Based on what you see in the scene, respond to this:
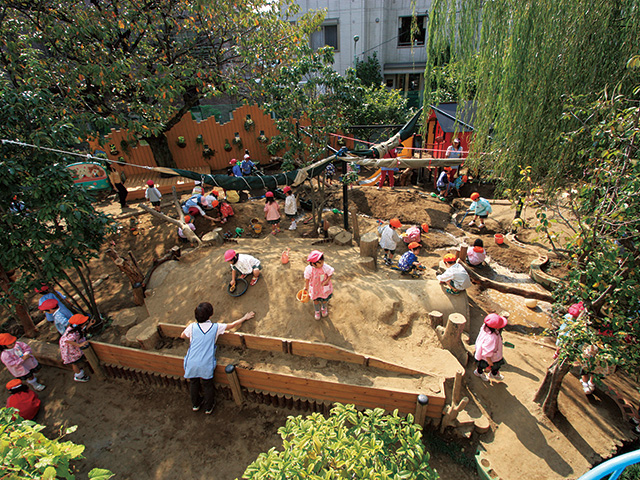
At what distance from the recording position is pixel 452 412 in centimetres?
430

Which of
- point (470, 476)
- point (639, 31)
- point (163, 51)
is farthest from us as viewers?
point (163, 51)

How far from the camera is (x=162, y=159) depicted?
1403cm

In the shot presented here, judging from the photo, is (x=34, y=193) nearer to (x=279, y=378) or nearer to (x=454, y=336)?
(x=279, y=378)

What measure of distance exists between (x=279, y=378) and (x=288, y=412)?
688 mm

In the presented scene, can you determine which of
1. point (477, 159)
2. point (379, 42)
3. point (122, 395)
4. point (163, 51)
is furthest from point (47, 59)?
point (379, 42)

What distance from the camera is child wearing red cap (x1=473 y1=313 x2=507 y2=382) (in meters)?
4.86

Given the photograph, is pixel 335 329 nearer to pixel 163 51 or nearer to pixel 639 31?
pixel 639 31

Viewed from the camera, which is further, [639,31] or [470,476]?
[470,476]

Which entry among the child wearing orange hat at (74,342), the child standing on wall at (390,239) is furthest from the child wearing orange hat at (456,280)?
the child wearing orange hat at (74,342)

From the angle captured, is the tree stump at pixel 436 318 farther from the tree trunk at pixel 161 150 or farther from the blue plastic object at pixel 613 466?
the tree trunk at pixel 161 150

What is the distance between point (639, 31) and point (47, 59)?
10.8m

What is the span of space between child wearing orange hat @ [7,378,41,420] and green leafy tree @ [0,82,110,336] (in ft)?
4.63

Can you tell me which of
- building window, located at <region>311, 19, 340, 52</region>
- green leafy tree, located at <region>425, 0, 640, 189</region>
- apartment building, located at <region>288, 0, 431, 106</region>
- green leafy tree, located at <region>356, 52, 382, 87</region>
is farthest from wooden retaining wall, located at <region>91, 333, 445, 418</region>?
building window, located at <region>311, 19, 340, 52</region>

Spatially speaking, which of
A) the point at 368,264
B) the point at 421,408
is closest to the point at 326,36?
the point at 368,264
